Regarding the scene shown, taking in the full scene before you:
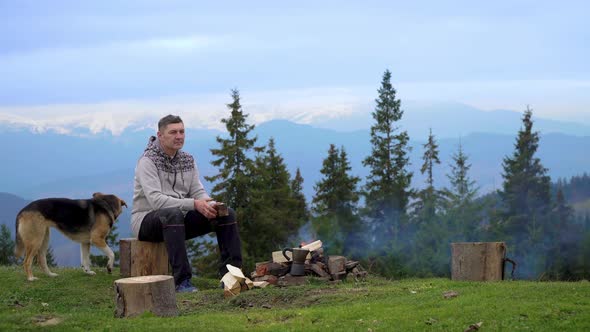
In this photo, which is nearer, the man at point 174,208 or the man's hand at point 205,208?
the man's hand at point 205,208

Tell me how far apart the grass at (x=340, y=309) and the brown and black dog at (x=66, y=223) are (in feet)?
3.47

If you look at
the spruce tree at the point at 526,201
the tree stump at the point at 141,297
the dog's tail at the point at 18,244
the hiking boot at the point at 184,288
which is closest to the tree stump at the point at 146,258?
the hiking boot at the point at 184,288

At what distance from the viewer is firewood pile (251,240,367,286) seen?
11.2 metres

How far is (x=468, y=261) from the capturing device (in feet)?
34.4

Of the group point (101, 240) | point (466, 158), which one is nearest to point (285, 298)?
point (101, 240)

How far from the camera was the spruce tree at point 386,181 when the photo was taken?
181ft

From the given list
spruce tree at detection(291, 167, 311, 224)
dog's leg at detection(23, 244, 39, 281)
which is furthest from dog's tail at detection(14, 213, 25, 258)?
spruce tree at detection(291, 167, 311, 224)

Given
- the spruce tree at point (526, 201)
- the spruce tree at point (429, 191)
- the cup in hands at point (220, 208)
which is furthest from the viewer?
the spruce tree at point (429, 191)

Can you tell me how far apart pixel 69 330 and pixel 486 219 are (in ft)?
160

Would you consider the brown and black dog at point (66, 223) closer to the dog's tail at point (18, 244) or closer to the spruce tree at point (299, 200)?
the dog's tail at point (18, 244)

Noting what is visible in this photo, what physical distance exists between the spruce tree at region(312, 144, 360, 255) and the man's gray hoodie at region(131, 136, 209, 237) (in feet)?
132

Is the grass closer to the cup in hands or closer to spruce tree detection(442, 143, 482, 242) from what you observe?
the cup in hands

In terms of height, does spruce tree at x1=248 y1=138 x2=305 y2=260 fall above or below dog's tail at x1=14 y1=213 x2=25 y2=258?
below

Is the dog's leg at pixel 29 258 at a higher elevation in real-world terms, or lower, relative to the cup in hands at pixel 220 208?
lower
